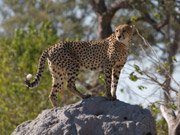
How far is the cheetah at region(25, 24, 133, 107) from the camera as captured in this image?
7.89 metres

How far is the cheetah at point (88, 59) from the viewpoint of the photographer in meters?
7.89

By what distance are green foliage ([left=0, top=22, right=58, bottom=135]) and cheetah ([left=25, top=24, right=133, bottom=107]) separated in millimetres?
6436

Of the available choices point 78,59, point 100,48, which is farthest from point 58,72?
point 100,48

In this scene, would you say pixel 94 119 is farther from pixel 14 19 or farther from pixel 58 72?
pixel 14 19

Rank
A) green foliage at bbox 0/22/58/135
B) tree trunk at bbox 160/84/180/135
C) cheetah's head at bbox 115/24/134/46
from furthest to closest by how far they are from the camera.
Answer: green foliage at bbox 0/22/58/135
cheetah's head at bbox 115/24/134/46
tree trunk at bbox 160/84/180/135

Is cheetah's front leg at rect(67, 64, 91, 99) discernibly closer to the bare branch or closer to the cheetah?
the cheetah

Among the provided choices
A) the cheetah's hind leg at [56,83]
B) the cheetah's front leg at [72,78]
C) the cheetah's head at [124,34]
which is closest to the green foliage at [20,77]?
the cheetah's hind leg at [56,83]

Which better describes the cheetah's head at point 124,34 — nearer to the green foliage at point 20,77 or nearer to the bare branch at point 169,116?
the bare branch at point 169,116

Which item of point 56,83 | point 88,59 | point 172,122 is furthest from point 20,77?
point 172,122

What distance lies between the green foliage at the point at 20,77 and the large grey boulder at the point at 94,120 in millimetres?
7420

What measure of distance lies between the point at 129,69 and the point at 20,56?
710cm

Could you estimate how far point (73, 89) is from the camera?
7922 millimetres

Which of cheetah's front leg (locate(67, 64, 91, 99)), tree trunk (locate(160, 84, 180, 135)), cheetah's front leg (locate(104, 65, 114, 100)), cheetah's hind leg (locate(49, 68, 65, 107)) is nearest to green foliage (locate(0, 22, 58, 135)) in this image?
cheetah's hind leg (locate(49, 68, 65, 107))

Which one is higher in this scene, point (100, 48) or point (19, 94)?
point (100, 48)
